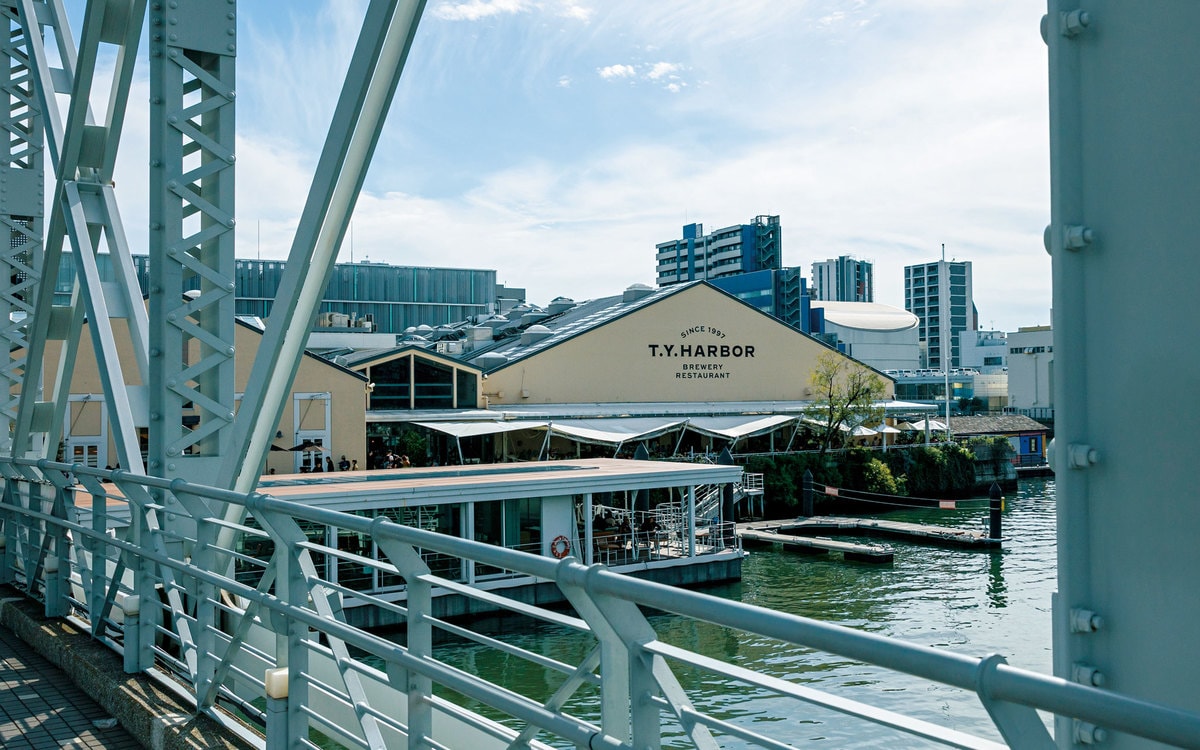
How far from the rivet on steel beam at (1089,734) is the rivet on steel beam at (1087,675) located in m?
0.07

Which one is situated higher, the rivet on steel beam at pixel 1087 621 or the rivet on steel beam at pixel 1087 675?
the rivet on steel beam at pixel 1087 621

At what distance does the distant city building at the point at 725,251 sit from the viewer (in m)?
119

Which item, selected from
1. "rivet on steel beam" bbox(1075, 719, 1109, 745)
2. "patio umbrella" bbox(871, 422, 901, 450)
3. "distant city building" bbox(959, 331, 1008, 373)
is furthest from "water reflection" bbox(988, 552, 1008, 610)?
"distant city building" bbox(959, 331, 1008, 373)

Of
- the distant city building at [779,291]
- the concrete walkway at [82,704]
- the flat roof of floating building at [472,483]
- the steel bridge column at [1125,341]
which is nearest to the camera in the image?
the steel bridge column at [1125,341]

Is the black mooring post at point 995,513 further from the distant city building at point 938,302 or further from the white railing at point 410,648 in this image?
the distant city building at point 938,302

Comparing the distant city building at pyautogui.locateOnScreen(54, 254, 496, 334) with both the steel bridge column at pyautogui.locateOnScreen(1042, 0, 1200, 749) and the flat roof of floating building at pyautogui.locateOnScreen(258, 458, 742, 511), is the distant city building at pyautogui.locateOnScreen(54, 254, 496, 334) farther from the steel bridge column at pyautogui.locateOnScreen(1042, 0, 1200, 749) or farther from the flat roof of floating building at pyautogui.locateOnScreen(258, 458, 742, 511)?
the steel bridge column at pyautogui.locateOnScreen(1042, 0, 1200, 749)

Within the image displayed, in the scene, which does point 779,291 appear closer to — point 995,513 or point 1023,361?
point 1023,361

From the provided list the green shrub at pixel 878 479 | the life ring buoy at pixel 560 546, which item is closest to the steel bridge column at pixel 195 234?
the life ring buoy at pixel 560 546

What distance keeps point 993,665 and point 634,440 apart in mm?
36765

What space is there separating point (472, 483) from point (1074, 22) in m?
20.2

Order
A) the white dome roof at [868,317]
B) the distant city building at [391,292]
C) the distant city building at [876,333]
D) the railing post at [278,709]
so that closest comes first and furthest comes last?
1. the railing post at [278,709]
2. the distant city building at [391,292]
3. the distant city building at [876,333]
4. the white dome roof at [868,317]

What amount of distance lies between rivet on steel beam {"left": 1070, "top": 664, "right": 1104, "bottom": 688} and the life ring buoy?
829 inches

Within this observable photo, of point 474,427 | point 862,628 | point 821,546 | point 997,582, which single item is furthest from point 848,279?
point 862,628

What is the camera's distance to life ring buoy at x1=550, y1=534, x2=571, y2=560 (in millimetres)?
22656
